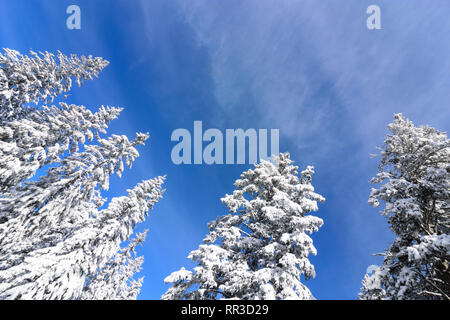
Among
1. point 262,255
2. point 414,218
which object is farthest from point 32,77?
point 414,218

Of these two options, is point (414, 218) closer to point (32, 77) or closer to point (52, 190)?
point (52, 190)

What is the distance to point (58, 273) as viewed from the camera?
884cm

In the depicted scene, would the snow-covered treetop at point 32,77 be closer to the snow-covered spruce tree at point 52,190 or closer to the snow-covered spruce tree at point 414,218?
the snow-covered spruce tree at point 52,190

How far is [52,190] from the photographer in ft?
35.5

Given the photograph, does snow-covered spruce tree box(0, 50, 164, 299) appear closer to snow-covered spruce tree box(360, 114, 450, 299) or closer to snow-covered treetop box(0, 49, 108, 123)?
snow-covered treetop box(0, 49, 108, 123)

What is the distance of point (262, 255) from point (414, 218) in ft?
27.0

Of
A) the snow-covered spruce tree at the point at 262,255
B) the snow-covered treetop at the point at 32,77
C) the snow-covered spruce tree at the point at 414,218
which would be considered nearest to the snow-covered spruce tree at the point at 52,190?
the snow-covered treetop at the point at 32,77

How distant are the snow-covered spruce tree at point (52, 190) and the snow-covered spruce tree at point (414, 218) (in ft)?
45.7

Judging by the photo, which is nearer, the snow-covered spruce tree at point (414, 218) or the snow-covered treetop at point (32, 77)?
the snow-covered spruce tree at point (414, 218)

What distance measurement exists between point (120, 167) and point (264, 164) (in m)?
10.2

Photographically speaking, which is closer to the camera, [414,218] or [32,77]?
[414,218]

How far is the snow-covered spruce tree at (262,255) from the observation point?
8758 mm

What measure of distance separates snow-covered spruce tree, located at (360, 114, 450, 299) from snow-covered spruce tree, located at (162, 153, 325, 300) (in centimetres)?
376
